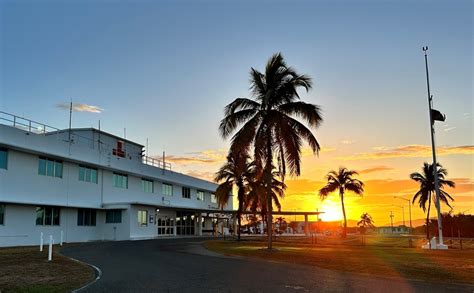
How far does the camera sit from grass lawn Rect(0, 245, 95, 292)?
1141cm

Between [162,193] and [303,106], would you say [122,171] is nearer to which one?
[162,193]

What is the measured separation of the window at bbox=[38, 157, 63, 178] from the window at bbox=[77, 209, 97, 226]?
4.32 meters

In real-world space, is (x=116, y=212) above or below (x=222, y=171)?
below

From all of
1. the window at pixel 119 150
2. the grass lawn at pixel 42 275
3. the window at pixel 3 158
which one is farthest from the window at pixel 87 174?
the grass lawn at pixel 42 275

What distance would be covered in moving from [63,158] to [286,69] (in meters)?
18.5

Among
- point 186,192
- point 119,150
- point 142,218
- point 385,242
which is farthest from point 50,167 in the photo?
point 385,242

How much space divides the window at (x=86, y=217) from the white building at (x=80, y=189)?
80 millimetres

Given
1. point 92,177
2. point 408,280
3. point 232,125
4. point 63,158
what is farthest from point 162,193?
point 408,280

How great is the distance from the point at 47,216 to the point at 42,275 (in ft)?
69.5

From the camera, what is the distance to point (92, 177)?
38531 mm

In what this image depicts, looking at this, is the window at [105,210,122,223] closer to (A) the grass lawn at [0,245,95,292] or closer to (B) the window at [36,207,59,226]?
(B) the window at [36,207,59,226]

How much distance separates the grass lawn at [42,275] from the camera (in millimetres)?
11406

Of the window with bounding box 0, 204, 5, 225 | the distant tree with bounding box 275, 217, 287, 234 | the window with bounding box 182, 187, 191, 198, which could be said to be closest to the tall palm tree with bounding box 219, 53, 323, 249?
the window with bounding box 0, 204, 5, 225

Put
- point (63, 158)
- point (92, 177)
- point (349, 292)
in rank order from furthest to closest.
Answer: point (92, 177), point (63, 158), point (349, 292)
